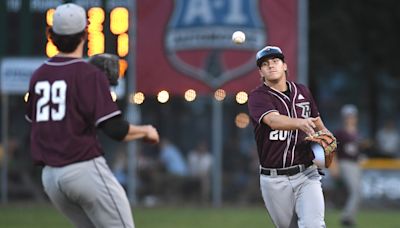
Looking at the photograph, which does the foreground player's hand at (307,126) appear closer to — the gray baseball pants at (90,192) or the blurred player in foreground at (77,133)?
the blurred player in foreground at (77,133)

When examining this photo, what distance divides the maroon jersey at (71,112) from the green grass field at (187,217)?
852 centimetres

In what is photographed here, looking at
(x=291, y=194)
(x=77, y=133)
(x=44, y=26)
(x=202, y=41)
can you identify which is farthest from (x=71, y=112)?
(x=202, y=41)

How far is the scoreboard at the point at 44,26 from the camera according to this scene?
2016 centimetres

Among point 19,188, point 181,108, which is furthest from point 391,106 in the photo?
point 19,188

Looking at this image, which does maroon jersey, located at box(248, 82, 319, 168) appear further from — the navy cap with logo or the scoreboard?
the scoreboard

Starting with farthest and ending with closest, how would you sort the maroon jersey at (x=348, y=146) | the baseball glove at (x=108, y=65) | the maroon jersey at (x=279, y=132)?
the maroon jersey at (x=348, y=146)
the maroon jersey at (x=279, y=132)
the baseball glove at (x=108, y=65)

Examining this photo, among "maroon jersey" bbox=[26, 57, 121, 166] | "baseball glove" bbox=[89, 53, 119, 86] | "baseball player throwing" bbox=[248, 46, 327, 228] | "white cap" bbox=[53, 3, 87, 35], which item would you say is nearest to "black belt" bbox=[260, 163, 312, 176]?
"baseball player throwing" bbox=[248, 46, 327, 228]

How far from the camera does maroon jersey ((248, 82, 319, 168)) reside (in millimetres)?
9047

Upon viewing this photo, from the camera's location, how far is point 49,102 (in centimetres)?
726

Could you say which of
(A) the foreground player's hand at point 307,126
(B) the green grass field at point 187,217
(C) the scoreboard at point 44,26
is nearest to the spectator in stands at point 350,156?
(B) the green grass field at point 187,217

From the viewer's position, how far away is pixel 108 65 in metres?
7.98

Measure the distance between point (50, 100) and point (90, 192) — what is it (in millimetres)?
725

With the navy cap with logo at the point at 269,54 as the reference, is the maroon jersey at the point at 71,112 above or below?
below

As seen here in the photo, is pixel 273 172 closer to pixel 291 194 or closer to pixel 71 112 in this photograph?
pixel 291 194
